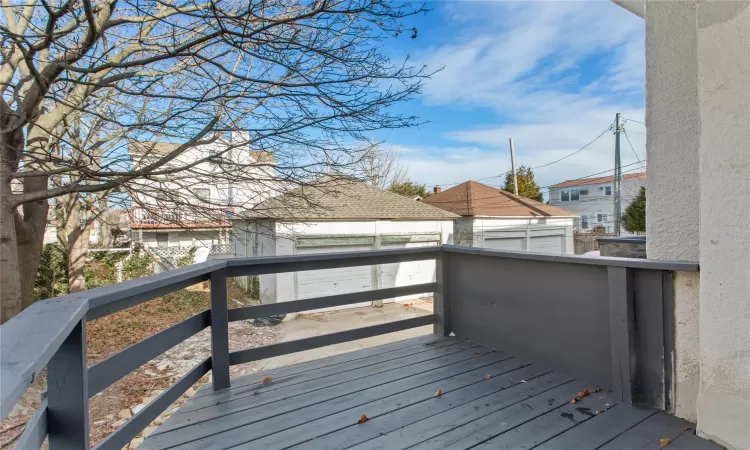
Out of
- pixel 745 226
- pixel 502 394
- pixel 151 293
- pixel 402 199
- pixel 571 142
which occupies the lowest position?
pixel 502 394

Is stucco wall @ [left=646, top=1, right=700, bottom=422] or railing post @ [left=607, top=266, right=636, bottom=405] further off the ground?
stucco wall @ [left=646, top=1, right=700, bottom=422]

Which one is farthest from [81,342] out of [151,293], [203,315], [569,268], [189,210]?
[189,210]

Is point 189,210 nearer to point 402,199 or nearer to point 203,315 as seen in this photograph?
point 203,315

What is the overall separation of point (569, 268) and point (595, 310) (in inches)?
11.5

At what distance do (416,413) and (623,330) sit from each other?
4.09ft

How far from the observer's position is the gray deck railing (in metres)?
1.08

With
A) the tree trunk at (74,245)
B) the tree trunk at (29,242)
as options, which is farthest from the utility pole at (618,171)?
the tree trunk at (74,245)

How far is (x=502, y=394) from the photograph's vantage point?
225cm

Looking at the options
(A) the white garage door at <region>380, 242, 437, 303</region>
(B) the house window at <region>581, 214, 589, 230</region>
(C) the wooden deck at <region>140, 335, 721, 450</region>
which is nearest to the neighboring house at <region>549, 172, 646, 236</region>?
(B) the house window at <region>581, 214, 589, 230</region>

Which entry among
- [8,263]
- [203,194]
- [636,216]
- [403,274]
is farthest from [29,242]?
[636,216]

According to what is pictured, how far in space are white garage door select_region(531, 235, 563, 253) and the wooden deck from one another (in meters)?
14.5

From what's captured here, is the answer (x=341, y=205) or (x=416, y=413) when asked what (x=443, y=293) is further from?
(x=341, y=205)

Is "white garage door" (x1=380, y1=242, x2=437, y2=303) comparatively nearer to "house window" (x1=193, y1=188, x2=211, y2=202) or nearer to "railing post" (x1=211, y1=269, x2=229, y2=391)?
"house window" (x1=193, y1=188, x2=211, y2=202)

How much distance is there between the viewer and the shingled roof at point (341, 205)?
6.02 m
